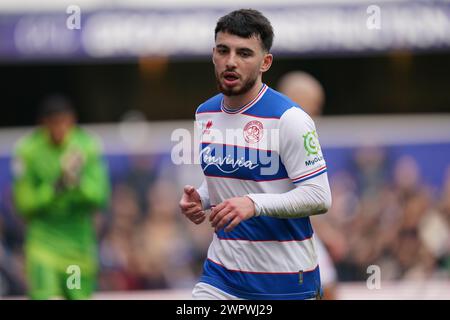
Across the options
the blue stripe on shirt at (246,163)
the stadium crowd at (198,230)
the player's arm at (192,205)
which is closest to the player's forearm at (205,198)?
the player's arm at (192,205)

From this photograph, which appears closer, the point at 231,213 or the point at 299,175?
the point at 231,213

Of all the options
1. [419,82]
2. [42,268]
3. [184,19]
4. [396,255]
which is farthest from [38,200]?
[419,82]

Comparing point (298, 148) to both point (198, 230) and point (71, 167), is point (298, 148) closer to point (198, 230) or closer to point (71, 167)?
point (71, 167)

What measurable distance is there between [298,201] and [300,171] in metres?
0.17

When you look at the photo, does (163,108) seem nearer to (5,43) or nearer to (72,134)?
(5,43)

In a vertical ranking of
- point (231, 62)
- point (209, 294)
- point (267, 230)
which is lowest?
point (209, 294)

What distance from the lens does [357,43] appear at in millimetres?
16047

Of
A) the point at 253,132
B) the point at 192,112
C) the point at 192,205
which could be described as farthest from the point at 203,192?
the point at 192,112

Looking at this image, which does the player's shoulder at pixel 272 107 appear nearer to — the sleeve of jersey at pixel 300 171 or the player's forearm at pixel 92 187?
the sleeve of jersey at pixel 300 171

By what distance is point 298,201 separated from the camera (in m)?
5.68

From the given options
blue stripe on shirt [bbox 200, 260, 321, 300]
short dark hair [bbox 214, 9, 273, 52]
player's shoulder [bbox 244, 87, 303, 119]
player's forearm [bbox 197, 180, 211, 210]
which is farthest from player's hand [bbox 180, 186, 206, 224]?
short dark hair [bbox 214, 9, 273, 52]

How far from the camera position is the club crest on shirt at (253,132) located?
580 cm

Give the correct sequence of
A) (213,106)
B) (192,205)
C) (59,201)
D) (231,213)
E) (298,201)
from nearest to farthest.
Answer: (231,213) → (298,201) → (192,205) → (213,106) → (59,201)

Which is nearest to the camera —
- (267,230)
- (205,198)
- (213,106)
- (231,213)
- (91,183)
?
(231,213)
